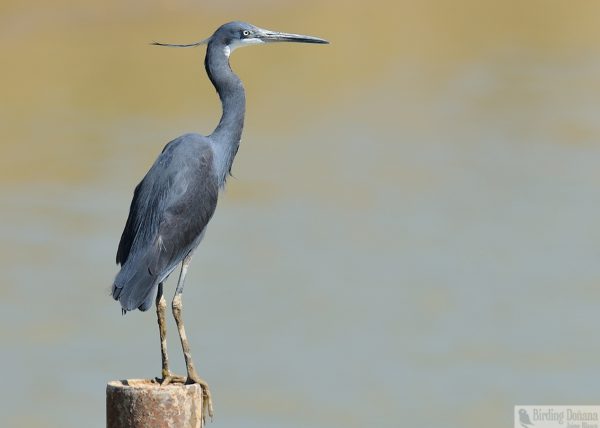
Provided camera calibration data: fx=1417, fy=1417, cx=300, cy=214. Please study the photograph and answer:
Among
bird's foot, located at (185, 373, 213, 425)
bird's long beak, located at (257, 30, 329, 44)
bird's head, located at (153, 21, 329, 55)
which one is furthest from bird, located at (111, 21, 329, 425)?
bird's long beak, located at (257, 30, 329, 44)

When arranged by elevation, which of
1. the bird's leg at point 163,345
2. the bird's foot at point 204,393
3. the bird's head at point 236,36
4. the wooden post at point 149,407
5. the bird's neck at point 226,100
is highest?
the bird's head at point 236,36

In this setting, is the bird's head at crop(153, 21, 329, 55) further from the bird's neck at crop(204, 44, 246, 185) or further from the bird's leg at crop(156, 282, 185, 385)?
the bird's leg at crop(156, 282, 185, 385)

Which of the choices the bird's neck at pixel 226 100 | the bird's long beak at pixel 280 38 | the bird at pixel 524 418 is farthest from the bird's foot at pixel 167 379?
the bird at pixel 524 418

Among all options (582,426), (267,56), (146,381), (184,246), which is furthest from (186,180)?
(267,56)

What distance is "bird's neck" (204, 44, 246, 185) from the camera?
21.9 ft

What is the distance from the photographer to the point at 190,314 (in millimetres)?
13000

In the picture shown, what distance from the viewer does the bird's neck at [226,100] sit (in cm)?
668

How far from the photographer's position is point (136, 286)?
19.8 ft

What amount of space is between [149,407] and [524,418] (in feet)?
17.2

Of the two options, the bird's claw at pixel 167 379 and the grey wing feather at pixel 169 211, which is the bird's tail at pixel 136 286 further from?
the bird's claw at pixel 167 379

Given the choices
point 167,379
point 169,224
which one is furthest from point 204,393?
point 169,224

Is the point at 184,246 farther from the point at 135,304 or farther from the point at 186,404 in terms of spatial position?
the point at 186,404

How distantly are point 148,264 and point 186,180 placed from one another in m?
0.43

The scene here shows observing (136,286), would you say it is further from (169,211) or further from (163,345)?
(169,211)
